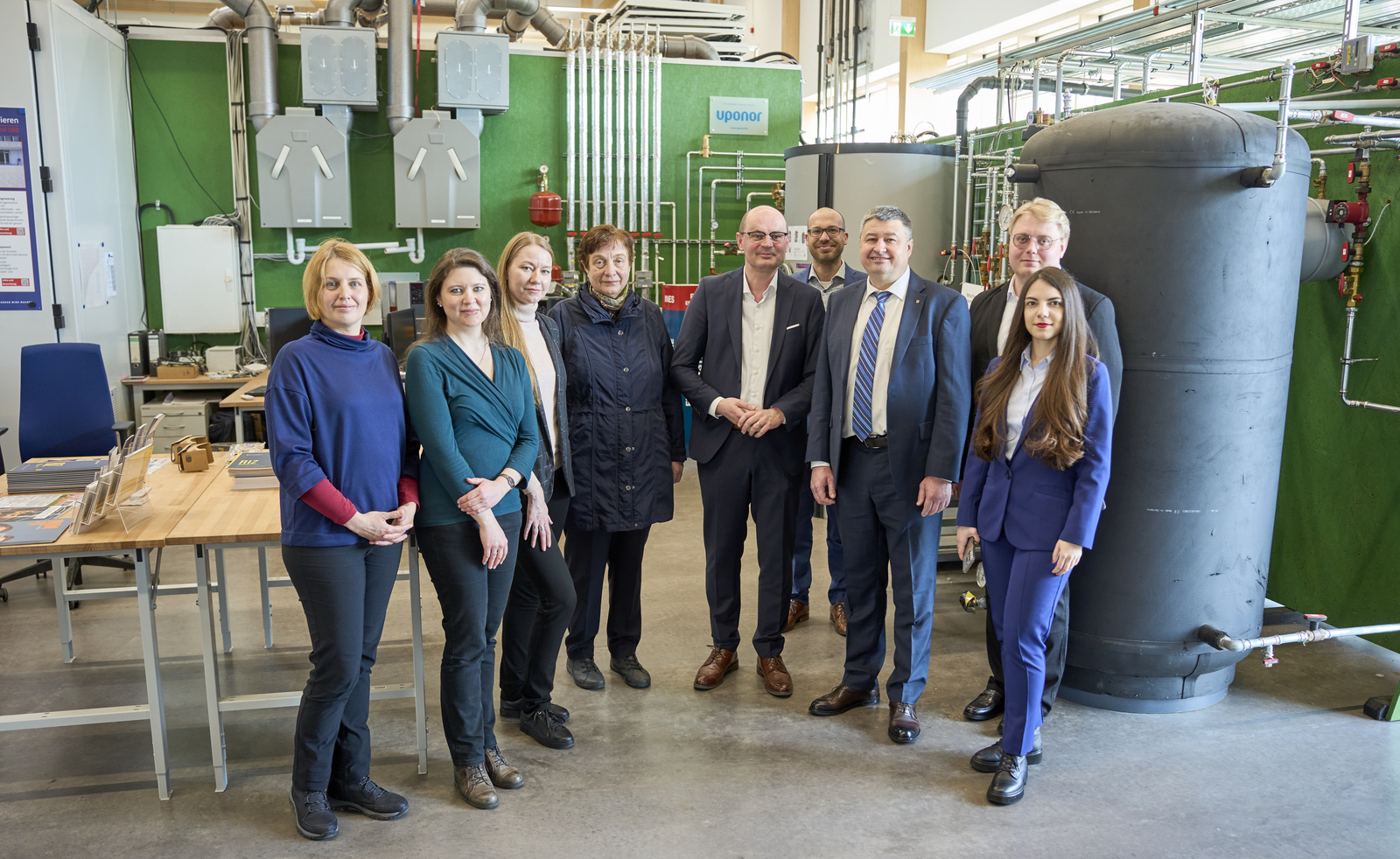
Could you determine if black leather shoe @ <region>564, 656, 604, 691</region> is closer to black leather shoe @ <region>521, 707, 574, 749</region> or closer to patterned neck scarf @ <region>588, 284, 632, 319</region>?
black leather shoe @ <region>521, 707, 574, 749</region>

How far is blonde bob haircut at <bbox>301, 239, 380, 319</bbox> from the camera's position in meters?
2.26

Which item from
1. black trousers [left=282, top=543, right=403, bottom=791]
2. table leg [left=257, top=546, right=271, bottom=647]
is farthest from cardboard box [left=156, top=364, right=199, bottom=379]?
black trousers [left=282, top=543, right=403, bottom=791]

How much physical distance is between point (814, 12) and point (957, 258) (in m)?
6.63

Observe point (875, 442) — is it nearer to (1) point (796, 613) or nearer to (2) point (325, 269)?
(1) point (796, 613)

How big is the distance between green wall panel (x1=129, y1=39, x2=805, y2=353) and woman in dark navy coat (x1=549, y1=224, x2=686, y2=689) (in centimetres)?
434

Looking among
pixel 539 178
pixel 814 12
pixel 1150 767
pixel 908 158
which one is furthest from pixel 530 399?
pixel 814 12

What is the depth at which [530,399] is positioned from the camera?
2590mm

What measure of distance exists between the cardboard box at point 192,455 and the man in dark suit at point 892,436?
2069 mm

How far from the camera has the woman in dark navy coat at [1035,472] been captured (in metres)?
2.54

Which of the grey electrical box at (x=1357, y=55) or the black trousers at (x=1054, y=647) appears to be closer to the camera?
the black trousers at (x=1054, y=647)

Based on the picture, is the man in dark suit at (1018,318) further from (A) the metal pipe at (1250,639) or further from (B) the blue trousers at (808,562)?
(B) the blue trousers at (808,562)

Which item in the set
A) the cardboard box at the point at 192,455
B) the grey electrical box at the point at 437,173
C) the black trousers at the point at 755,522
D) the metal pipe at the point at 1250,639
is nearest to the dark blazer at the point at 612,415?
the black trousers at the point at 755,522

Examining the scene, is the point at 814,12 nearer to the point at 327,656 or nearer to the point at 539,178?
the point at 539,178

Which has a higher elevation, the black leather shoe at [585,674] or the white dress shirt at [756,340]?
the white dress shirt at [756,340]
